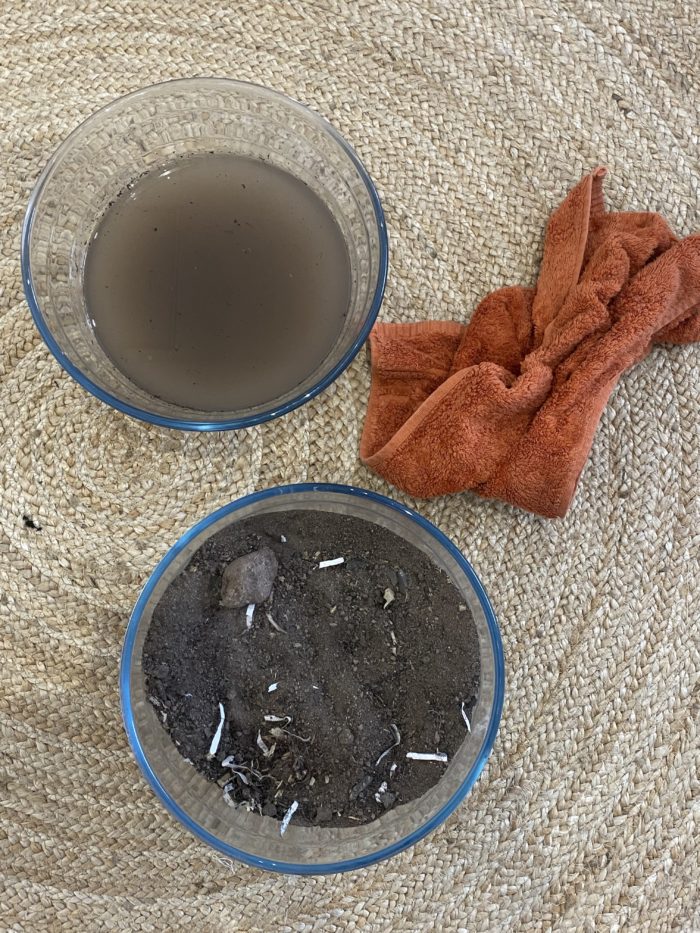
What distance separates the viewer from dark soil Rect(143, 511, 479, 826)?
0.92m

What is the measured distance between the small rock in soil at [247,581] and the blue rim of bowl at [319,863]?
71 millimetres

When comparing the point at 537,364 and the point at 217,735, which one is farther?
the point at 537,364

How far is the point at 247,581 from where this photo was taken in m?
0.92

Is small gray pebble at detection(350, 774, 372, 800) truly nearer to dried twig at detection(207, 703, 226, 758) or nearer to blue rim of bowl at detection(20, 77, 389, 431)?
dried twig at detection(207, 703, 226, 758)

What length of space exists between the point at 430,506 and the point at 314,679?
0.28 metres

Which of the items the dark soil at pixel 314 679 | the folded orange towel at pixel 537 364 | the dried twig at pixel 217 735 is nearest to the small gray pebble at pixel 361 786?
the dark soil at pixel 314 679

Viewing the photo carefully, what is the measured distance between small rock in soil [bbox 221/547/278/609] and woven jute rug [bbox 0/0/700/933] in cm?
15

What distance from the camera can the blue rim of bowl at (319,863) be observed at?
0.92m

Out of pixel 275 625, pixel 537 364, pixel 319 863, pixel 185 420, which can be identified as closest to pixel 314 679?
pixel 275 625

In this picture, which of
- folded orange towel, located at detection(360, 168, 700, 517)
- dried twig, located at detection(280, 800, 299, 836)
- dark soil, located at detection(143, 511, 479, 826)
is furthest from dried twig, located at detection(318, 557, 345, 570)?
dried twig, located at detection(280, 800, 299, 836)

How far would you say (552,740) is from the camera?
1062 mm

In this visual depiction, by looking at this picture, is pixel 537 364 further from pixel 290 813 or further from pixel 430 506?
pixel 290 813

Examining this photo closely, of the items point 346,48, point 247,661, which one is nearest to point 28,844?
point 247,661

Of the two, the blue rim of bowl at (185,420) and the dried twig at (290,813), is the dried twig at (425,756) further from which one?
the blue rim of bowl at (185,420)
